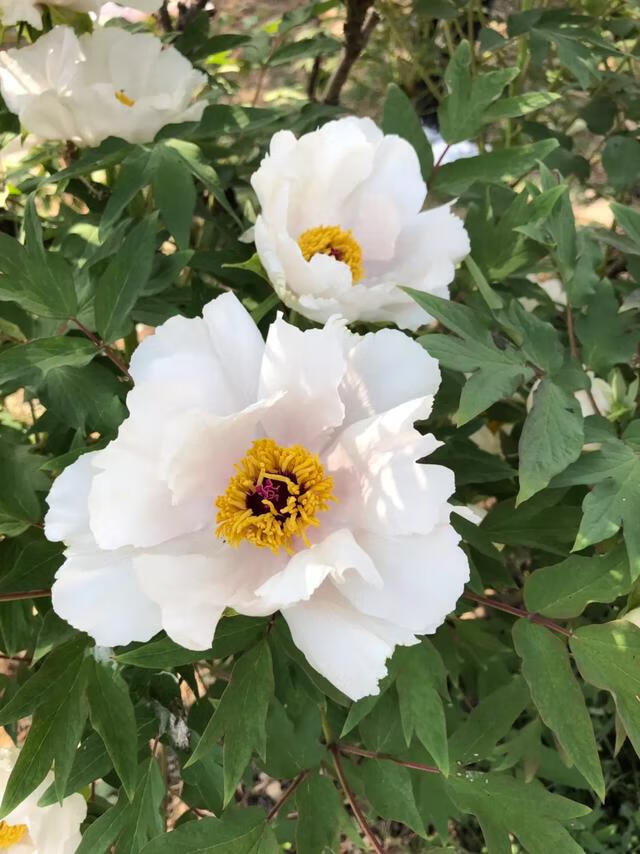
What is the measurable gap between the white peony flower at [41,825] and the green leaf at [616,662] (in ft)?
1.57

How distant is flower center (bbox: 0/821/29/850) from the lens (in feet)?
2.49

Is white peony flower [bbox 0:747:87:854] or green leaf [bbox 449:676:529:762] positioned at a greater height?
white peony flower [bbox 0:747:87:854]

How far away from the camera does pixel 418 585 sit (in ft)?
1.82

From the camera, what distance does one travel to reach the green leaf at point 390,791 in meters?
0.75

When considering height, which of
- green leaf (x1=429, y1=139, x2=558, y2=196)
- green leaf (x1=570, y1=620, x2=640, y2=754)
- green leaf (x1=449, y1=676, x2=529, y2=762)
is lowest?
green leaf (x1=449, y1=676, x2=529, y2=762)

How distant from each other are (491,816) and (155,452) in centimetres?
47

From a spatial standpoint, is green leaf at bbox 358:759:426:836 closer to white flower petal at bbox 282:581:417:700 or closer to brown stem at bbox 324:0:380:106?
white flower petal at bbox 282:581:417:700

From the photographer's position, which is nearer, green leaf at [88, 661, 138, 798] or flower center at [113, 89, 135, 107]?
green leaf at [88, 661, 138, 798]

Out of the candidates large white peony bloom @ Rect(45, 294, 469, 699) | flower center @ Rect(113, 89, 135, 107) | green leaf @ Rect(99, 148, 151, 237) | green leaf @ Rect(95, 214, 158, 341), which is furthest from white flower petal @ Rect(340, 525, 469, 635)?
flower center @ Rect(113, 89, 135, 107)

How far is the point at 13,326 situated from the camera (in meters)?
0.83

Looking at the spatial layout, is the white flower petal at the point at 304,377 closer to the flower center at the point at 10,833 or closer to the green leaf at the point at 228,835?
the green leaf at the point at 228,835

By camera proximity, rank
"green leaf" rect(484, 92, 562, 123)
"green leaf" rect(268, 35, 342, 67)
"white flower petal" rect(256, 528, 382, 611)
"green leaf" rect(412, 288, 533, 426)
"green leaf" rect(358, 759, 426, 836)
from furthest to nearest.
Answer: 1. "green leaf" rect(268, 35, 342, 67)
2. "green leaf" rect(484, 92, 562, 123)
3. "green leaf" rect(358, 759, 426, 836)
4. "green leaf" rect(412, 288, 533, 426)
5. "white flower petal" rect(256, 528, 382, 611)

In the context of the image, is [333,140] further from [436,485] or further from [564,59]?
[564,59]

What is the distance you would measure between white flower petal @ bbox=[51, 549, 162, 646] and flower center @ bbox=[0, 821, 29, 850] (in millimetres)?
Result: 336
